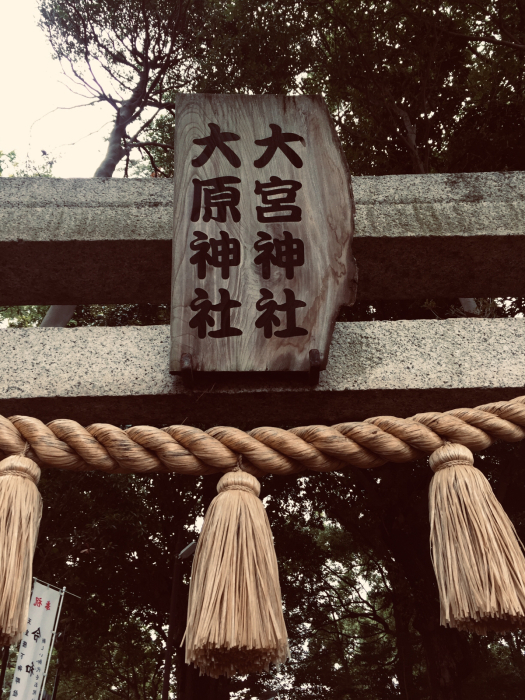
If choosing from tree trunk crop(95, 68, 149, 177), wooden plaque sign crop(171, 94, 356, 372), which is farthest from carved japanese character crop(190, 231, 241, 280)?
tree trunk crop(95, 68, 149, 177)

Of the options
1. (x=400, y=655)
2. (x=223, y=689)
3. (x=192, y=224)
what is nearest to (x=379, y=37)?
(x=192, y=224)

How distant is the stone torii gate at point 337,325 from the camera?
1.31m

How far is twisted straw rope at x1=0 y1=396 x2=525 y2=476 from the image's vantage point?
37.6 inches

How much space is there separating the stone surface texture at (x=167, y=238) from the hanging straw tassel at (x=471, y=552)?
77cm

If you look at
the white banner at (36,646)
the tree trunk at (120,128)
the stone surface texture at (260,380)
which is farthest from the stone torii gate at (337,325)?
the white banner at (36,646)

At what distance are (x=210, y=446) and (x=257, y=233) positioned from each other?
2.07 ft

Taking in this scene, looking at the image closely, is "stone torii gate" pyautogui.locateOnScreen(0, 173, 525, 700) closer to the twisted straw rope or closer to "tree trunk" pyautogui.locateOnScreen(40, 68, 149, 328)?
the twisted straw rope

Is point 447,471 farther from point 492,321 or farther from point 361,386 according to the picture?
point 492,321

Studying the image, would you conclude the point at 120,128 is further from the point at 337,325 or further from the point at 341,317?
the point at 337,325

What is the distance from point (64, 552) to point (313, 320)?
5.13m

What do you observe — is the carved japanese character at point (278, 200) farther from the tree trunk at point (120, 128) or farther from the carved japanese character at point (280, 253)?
the tree trunk at point (120, 128)

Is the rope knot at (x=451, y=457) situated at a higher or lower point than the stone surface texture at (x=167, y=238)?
lower

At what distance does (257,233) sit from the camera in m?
1.36

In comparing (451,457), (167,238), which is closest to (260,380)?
(451,457)
